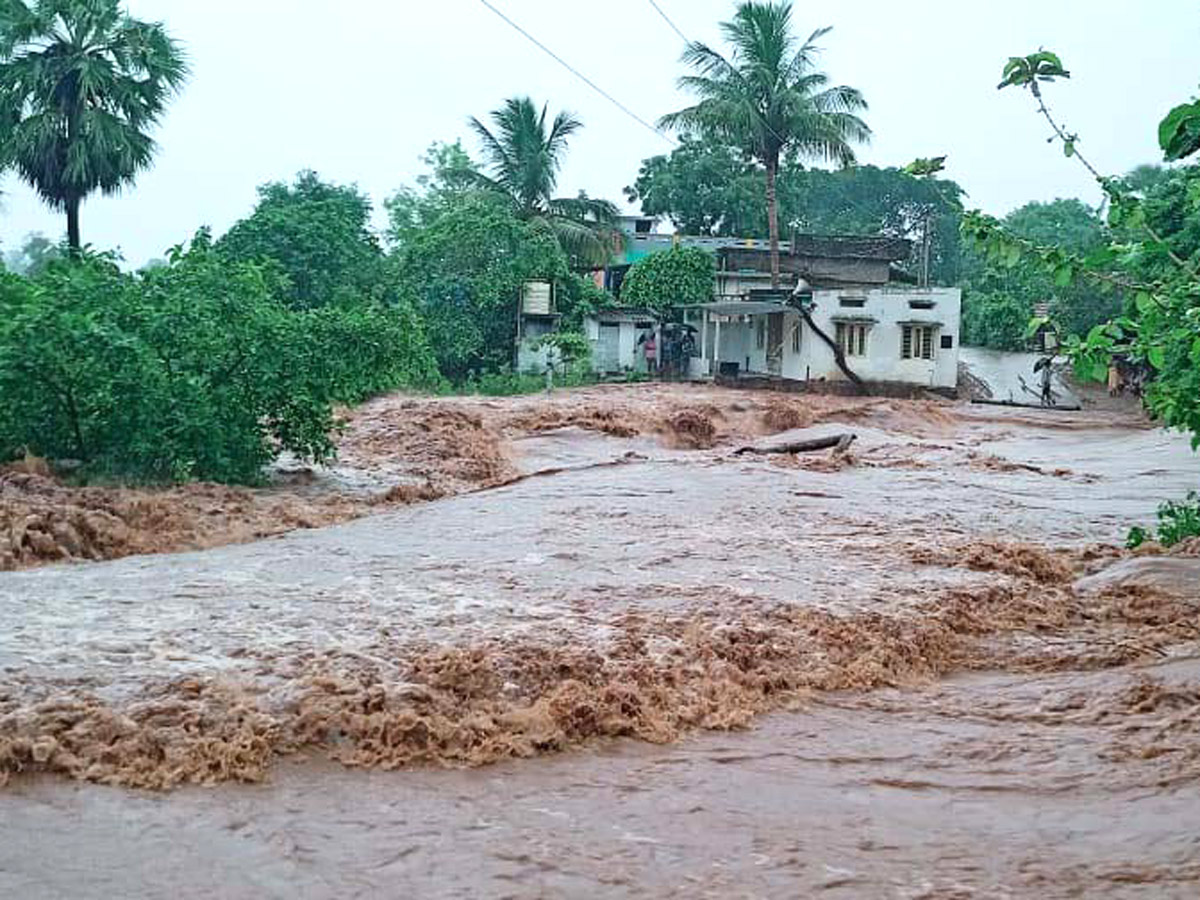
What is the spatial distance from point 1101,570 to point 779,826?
6.67 meters

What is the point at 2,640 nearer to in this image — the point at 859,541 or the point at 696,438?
the point at 859,541

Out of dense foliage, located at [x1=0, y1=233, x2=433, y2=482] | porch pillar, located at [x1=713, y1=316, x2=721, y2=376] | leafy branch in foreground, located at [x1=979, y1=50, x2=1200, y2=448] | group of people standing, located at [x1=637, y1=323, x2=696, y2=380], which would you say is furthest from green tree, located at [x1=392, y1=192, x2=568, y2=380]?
leafy branch in foreground, located at [x1=979, y1=50, x2=1200, y2=448]

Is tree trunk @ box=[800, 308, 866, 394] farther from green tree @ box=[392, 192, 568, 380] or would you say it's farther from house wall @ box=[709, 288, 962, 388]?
green tree @ box=[392, 192, 568, 380]

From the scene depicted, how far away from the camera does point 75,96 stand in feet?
74.4

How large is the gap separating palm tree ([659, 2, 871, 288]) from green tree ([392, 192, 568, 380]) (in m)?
5.86

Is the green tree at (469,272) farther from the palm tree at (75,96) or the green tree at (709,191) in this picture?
the green tree at (709,191)

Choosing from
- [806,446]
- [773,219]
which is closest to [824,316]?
[773,219]

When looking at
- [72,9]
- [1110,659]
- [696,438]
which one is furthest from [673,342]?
[1110,659]

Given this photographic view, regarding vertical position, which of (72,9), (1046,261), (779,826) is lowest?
(779,826)

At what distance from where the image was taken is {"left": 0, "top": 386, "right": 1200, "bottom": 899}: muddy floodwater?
196 inches

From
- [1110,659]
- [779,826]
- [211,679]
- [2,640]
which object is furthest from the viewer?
[1110,659]

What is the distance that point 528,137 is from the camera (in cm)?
3531

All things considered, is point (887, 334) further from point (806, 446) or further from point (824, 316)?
point (806, 446)

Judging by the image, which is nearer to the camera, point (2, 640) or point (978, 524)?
point (2, 640)
